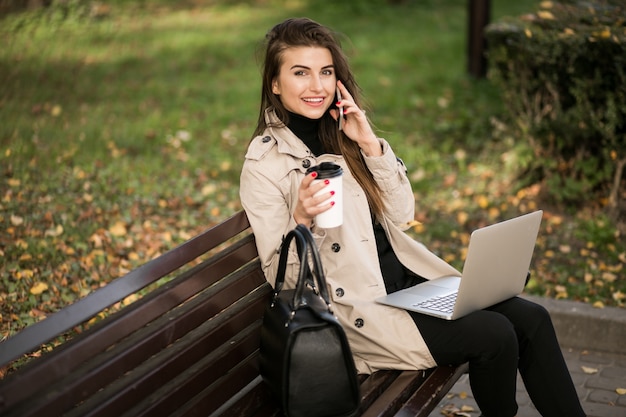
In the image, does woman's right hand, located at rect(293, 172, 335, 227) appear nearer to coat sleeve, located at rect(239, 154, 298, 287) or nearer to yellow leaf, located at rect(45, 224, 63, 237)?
coat sleeve, located at rect(239, 154, 298, 287)

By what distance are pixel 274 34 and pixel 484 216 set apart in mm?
3203

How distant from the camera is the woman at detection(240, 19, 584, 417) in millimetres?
3223

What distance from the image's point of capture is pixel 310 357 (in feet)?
8.83

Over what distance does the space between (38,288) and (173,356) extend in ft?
6.07

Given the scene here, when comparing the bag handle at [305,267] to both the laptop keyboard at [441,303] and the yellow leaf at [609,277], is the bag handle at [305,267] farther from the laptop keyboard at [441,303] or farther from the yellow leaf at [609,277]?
the yellow leaf at [609,277]

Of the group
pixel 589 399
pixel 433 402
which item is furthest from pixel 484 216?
pixel 433 402

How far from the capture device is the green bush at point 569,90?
562 cm

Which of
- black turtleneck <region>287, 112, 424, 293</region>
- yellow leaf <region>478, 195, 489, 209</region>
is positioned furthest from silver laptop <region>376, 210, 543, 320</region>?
yellow leaf <region>478, 195, 489, 209</region>

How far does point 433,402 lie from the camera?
3.12 meters

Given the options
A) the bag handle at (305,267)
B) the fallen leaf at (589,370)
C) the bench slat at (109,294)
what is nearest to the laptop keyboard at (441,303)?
the bag handle at (305,267)

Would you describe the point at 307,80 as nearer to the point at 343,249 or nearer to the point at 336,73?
the point at 336,73

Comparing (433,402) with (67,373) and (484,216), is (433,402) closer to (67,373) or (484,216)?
(67,373)

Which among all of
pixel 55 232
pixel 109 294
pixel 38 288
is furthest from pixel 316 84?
pixel 55 232

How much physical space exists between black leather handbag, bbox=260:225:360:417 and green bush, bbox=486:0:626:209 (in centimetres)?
340
